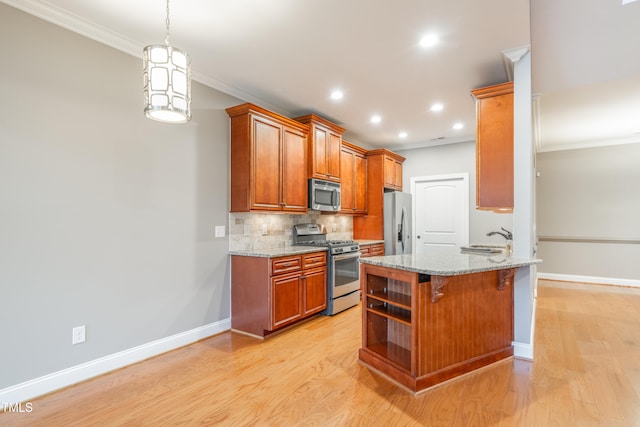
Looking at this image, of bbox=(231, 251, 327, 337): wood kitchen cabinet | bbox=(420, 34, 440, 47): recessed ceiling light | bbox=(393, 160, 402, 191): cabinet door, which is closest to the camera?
bbox=(420, 34, 440, 47): recessed ceiling light

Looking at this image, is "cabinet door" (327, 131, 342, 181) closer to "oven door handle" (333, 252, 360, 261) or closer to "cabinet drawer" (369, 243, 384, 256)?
"oven door handle" (333, 252, 360, 261)

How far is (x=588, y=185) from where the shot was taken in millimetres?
6062

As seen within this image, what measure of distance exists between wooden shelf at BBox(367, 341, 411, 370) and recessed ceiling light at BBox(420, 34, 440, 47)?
8.24ft

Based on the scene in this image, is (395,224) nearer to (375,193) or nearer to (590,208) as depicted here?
(375,193)

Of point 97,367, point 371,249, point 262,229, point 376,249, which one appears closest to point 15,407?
point 97,367

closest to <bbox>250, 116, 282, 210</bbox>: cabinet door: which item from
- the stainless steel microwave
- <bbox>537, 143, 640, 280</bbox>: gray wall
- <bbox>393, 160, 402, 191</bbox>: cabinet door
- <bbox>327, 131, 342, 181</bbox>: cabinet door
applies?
the stainless steel microwave

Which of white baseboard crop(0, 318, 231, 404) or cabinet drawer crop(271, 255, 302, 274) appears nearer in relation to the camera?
white baseboard crop(0, 318, 231, 404)

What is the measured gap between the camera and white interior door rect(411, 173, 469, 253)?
225 inches

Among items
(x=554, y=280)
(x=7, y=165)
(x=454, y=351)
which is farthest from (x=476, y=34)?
(x=554, y=280)

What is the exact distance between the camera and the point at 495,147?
2.97 m

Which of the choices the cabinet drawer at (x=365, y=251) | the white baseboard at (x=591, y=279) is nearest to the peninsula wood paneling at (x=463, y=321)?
the cabinet drawer at (x=365, y=251)

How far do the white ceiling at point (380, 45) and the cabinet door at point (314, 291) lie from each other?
213cm

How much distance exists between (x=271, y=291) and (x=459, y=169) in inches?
167

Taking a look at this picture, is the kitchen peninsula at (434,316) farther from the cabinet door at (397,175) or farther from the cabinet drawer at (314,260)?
the cabinet door at (397,175)
